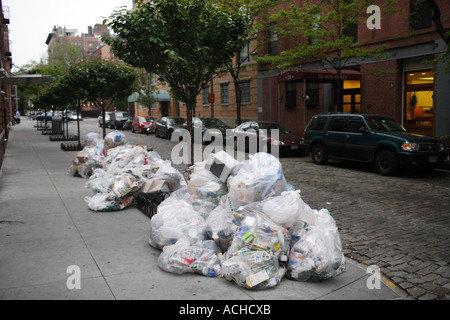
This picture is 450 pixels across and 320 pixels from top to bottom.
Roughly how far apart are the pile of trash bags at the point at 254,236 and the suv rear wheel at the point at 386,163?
691 centimetres

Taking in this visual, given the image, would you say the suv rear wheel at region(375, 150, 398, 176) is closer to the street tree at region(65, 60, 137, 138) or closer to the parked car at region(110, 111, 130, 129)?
the street tree at region(65, 60, 137, 138)

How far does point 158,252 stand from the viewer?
5234 millimetres

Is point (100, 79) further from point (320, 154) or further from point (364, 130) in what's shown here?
point (364, 130)

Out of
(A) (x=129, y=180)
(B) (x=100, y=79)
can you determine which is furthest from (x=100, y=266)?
(B) (x=100, y=79)

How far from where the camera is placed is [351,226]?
659cm

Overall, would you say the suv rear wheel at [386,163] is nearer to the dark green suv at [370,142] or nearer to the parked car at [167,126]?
the dark green suv at [370,142]

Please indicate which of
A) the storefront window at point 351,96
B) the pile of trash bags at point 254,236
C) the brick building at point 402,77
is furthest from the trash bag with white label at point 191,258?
the storefront window at point 351,96

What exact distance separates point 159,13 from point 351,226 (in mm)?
5479

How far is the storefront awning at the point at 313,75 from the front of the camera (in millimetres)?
17212

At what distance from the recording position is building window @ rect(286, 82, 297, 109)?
76.8ft

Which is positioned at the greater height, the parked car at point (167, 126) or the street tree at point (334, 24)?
the street tree at point (334, 24)
